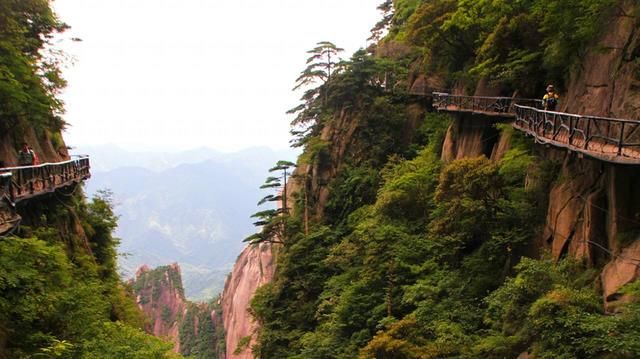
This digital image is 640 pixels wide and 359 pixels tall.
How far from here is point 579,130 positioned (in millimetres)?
10031

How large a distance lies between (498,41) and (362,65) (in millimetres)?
13486

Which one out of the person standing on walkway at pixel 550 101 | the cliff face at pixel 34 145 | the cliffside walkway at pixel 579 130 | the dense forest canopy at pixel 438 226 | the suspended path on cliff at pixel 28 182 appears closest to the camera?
the cliffside walkway at pixel 579 130

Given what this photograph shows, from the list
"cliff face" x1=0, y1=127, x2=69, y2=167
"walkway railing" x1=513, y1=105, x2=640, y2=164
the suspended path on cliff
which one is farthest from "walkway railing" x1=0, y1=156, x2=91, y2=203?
"walkway railing" x1=513, y1=105, x2=640, y2=164

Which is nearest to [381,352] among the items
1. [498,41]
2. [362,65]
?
[498,41]

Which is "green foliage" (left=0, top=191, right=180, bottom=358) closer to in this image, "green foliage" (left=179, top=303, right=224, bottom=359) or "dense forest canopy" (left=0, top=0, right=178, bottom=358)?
"dense forest canopy" (left=0, top=0, right=178, bottom=358)

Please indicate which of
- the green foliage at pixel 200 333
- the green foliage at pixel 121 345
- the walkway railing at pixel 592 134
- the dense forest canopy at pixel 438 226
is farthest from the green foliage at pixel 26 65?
the green foliage at pixel 200 333

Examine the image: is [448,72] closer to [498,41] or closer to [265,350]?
[498,41]

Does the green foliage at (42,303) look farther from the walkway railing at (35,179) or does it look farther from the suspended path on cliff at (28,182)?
the walkway railing at (35,179)

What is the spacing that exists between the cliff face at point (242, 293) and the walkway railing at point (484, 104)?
2657cm

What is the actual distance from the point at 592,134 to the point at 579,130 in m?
0.30

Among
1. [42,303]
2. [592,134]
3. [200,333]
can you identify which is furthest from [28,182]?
[200,333]

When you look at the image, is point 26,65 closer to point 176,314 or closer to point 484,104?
point 484,104

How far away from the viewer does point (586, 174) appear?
36.8 ft

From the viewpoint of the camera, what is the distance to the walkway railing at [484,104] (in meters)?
17.1
